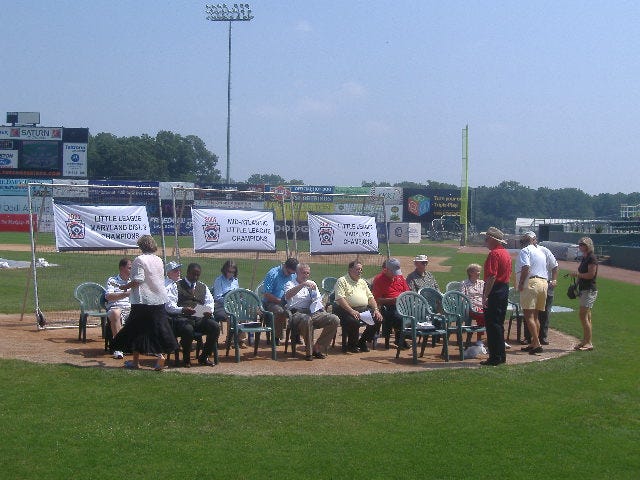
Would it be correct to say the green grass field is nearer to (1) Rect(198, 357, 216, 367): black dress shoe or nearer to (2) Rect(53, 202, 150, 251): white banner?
(1) Rect(198, 357, 216, 367): black dress shoe

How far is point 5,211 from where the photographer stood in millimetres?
54781

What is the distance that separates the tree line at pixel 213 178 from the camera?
8136 cm

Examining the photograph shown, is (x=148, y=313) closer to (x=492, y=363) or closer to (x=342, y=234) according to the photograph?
(x=492, y=363)

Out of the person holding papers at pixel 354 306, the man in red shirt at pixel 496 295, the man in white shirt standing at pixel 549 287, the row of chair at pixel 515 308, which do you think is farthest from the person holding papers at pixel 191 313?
the man in white shirt standing at pixel 549 287

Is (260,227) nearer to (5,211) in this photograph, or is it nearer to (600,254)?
(600,254)

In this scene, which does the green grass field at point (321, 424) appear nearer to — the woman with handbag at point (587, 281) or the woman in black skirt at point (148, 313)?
the woman in black skirt at point (148, 313)

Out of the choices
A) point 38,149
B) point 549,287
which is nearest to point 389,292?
point 549,287

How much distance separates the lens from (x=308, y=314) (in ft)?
36.2

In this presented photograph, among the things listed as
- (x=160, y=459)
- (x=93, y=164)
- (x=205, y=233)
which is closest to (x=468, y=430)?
(x=160, y=459)

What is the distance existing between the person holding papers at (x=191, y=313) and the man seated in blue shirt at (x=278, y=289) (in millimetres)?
1260

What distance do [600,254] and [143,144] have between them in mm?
59307

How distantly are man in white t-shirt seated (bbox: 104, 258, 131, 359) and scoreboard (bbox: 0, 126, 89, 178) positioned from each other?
40.6 m

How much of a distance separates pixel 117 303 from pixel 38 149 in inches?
1631

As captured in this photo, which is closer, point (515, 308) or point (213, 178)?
point (515, 308)
